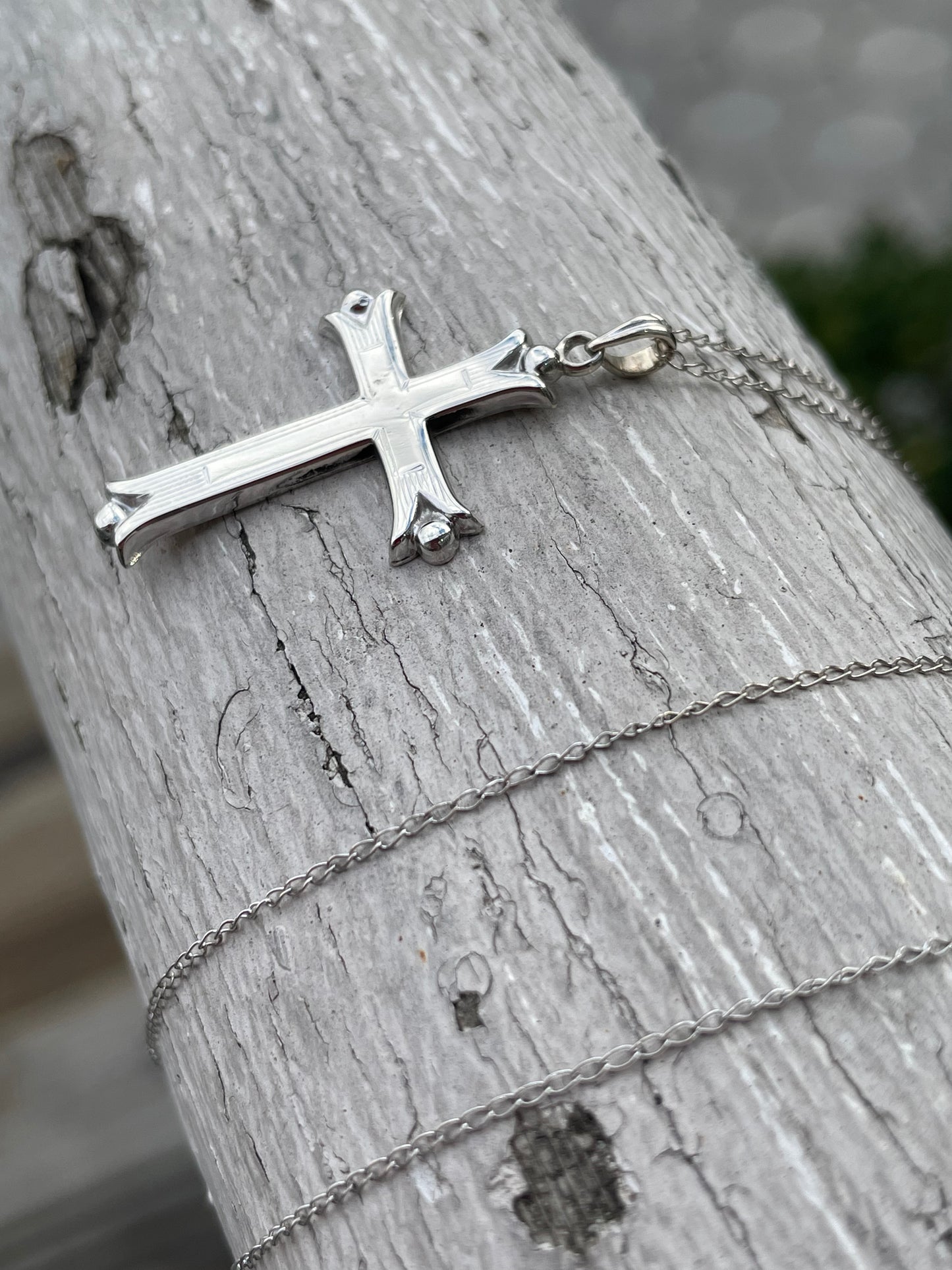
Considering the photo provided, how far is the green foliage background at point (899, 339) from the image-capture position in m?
2.85

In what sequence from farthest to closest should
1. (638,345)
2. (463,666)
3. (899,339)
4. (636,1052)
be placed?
1. (899,339)
2. (638,345)
3. (463,666)
4. (636,1052)

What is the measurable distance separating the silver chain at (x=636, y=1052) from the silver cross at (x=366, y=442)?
373 mm

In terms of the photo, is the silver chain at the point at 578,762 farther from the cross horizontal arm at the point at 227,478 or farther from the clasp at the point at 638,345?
the cross horizontal arm at the point at 227,478

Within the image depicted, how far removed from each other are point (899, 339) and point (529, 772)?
8.17 ft

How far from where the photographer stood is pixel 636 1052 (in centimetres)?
71

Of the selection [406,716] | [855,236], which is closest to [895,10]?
[855,236]

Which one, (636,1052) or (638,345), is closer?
(636,1052)

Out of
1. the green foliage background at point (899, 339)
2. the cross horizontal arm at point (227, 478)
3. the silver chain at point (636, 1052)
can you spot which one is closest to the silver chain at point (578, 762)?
the silver chain at point (636, 1052)

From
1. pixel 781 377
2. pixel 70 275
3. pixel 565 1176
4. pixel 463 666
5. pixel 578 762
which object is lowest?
pixel 565 1176

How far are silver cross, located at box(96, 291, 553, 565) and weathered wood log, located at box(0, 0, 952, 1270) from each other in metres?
0.03

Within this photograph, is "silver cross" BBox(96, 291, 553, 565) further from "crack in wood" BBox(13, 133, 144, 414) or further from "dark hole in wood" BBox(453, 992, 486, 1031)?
"dark hole in wood" BBox(453, 992, 486, 1031)

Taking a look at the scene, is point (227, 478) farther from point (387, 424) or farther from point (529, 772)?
point (529, 772)

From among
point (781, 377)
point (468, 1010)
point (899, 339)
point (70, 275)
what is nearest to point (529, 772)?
point (468, 1010)

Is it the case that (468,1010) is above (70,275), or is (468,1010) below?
below
